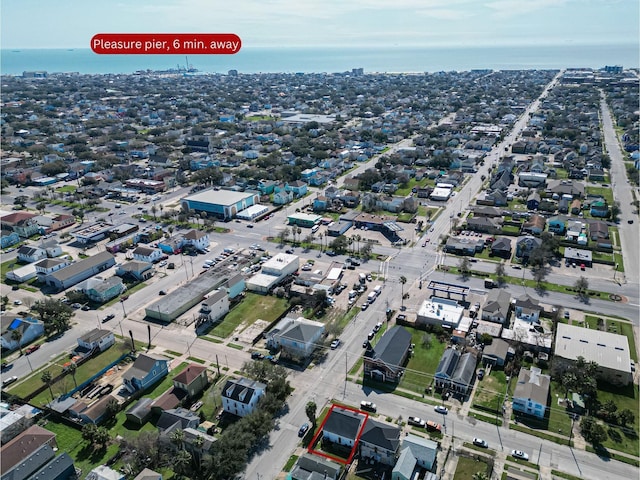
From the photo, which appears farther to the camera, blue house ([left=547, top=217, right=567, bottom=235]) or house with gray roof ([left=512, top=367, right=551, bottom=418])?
blue house ([left=547, top=217, right=567, bottom=235])

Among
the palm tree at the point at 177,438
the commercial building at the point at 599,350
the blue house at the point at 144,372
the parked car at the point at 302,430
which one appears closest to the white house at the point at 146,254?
the blue house at the point at 144,372

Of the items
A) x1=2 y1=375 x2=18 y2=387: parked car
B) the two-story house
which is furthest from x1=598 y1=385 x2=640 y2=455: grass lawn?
x1=2 y1=375 x2=18 y2=387: parked car

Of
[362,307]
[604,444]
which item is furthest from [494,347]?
[362,307]

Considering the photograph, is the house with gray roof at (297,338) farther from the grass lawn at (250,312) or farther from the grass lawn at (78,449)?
the grass lawn at (78,449)

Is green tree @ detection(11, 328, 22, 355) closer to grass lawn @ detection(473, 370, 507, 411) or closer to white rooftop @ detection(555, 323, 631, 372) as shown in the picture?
grass lawn @ detection(473, 370, 507, 411)

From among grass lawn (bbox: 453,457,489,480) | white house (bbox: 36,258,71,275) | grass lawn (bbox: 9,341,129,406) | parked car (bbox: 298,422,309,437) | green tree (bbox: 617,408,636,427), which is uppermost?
white house (bbox: 36,258,71,275)
